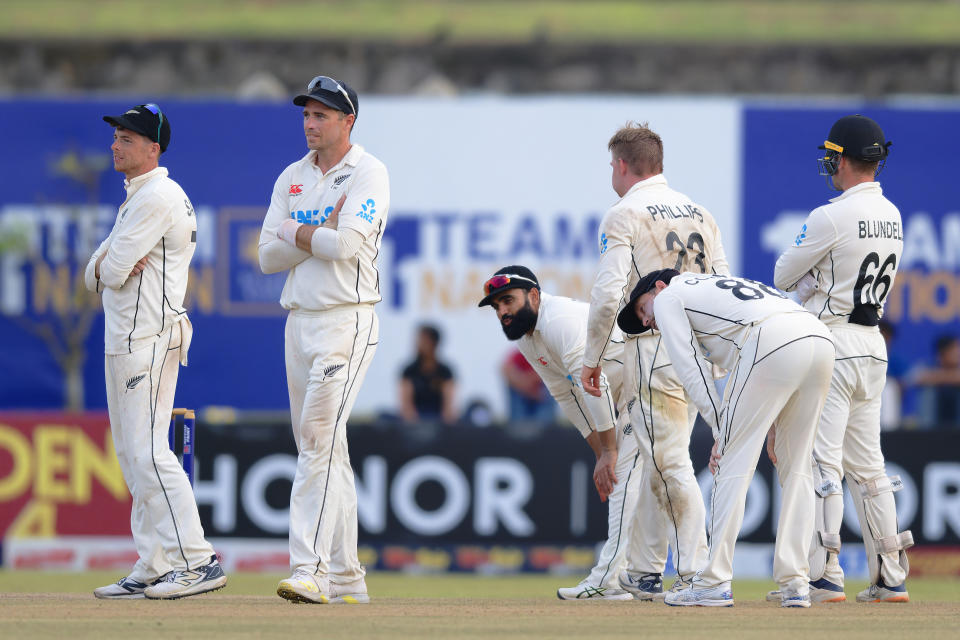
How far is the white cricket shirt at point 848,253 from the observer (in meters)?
7.57

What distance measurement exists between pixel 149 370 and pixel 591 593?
8.78ft

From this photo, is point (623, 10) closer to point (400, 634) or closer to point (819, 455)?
point (819, 455)

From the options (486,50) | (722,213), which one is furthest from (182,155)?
(722,213)

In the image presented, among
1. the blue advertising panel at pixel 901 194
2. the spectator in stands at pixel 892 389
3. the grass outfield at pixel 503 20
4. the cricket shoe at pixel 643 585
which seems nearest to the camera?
the cricket shoe at pixel 643 585

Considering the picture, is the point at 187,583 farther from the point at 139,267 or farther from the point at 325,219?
the point at 325,219

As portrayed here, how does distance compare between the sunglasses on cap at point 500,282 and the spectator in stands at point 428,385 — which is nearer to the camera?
the sunglasses on cap at point 500,282

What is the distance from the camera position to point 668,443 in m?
7.62

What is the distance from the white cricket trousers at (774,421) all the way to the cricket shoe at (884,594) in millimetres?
905

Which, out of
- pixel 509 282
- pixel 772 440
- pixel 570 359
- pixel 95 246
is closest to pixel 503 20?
pixel 95 246

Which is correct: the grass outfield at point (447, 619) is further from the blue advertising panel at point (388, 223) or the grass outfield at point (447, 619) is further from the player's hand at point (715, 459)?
the blue advertising panel at point (388, 223)

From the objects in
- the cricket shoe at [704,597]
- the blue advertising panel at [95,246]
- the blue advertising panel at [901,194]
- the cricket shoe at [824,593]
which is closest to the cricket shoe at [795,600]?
the cricket shoe at [704,597]

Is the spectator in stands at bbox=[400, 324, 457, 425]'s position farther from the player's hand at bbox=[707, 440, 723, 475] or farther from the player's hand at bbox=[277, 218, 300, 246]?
the player's hand at bbox=[707, 440, 723, 475]

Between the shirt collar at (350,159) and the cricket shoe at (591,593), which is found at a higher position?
the shirt collar at (350,159)

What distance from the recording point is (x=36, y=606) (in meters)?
7.06
